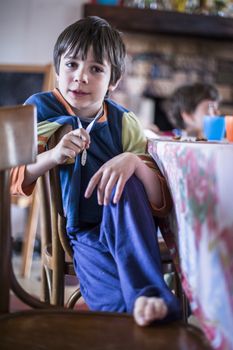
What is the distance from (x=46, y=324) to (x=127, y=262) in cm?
18

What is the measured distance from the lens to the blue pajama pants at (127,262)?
90 centimetres

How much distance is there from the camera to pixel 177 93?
2.83 m

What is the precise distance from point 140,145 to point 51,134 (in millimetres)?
235

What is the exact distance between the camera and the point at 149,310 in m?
0.83

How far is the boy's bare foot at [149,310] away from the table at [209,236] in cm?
7

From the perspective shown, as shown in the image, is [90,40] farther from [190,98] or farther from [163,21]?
[163,21]

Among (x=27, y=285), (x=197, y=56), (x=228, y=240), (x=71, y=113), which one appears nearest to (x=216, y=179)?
(x=228, y=240)

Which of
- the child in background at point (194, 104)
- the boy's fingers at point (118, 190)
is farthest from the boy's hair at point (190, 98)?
the boy's fingers at point (118, 190)

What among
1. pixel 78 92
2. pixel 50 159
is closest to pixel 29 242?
pixel 78 92

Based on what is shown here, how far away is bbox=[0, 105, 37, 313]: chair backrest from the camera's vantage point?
0.89 metres

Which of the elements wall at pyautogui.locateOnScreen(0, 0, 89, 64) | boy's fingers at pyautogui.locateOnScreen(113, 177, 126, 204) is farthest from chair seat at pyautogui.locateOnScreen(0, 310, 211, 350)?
wall at pyautogui.locateOnScreen(0, 0, 89, 64)

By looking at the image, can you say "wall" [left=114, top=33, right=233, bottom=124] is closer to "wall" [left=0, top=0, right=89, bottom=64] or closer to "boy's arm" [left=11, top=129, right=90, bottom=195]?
"wall" [left=0, top=0, right=89, bottom=64]

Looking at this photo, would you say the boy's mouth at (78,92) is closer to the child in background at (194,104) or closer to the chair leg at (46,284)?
the chair leg at (46,284)

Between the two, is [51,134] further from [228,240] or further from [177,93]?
[177,93]
